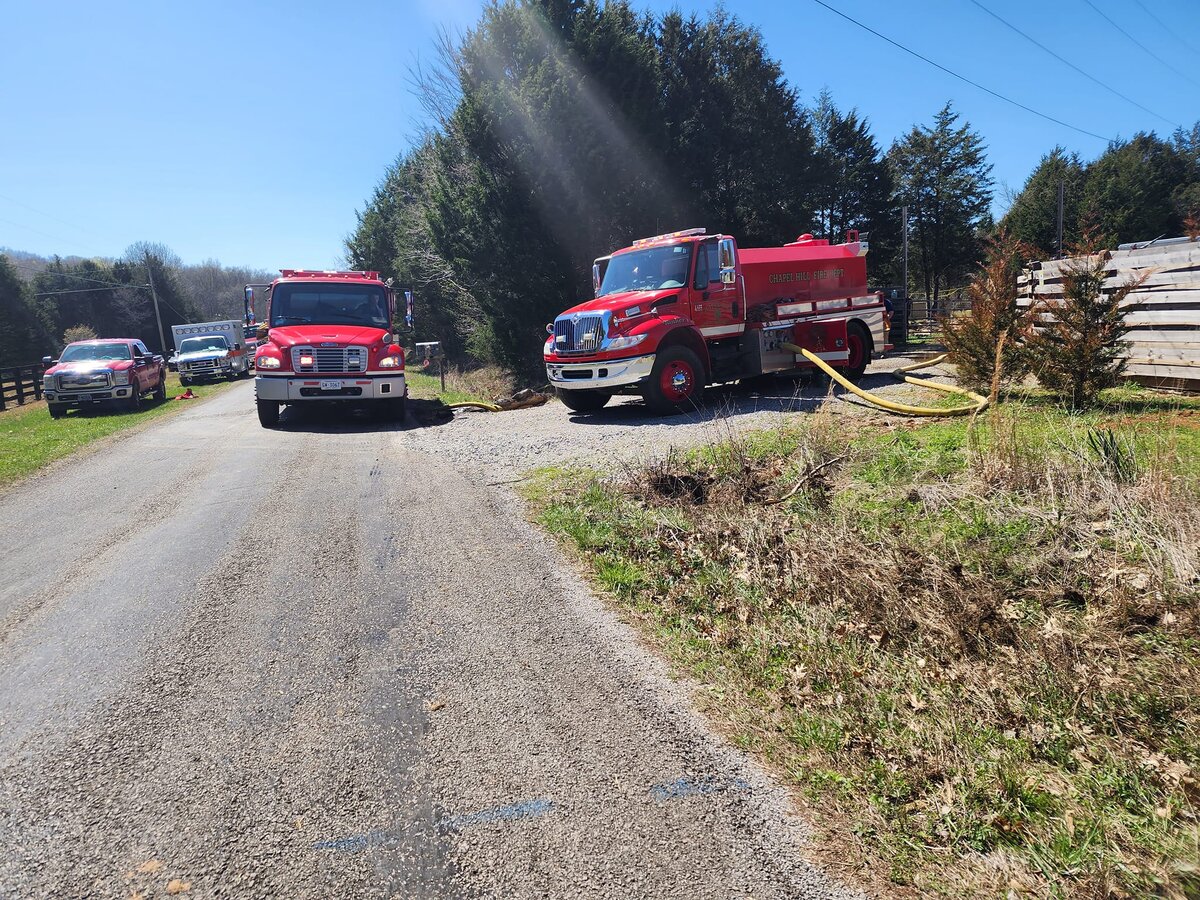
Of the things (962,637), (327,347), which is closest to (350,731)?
(962,637)

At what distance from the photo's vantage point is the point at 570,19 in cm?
2188

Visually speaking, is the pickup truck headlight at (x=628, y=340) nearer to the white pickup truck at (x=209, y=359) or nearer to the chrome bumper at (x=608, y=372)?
the chrome bumper at (x=608, y=372)

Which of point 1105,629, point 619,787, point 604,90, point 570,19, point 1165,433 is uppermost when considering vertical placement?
point 570,19

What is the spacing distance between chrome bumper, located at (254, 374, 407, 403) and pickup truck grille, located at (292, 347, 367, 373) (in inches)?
5.7

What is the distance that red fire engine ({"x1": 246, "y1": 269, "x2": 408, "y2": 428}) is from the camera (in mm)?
12992

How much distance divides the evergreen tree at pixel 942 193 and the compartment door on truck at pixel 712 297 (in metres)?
33.2

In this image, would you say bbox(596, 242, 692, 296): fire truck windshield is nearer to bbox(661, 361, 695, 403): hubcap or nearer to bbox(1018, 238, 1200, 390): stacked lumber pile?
bbox(661, 361, 695, 403): hubcap

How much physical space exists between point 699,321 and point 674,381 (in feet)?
3.88

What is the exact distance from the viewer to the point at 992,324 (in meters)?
9.56

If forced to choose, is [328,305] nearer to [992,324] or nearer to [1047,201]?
[992,324]

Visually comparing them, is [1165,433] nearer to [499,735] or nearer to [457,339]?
[499,735]

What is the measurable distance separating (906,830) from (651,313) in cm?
995

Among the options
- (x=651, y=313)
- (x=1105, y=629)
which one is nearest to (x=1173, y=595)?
(x=1105, y=629)

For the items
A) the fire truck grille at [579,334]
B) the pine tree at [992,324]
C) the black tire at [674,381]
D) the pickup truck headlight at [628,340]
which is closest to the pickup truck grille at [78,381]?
the fire truck grille at [579,334]
